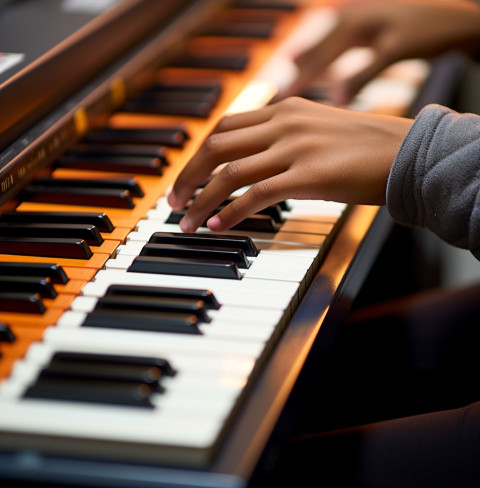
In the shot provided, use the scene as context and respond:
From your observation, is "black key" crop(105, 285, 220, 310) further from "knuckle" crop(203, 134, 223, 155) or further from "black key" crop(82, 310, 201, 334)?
"knuckle" crop(203, 134, 223, 155)

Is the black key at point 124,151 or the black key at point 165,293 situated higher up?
the black key at point 124,151

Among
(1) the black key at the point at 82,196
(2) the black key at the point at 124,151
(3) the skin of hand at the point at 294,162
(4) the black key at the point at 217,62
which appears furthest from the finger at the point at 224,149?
(4) the black key at the point at 217,62

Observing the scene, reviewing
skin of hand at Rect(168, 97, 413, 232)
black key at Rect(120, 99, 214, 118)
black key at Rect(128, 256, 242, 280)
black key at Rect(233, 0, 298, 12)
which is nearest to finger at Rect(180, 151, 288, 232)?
skin of hand at Rect(168, 97, 413, 232)

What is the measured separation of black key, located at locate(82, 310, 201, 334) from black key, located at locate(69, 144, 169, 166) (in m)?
0.49

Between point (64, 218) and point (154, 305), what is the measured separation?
0.93ft

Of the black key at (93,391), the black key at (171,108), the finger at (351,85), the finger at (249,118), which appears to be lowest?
the black key at (93,391)

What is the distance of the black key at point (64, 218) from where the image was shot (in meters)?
1.08

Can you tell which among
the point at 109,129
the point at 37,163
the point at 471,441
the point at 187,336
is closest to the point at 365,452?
the point at 471,441

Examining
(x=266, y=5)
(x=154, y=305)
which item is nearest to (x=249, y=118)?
(x=154, y=305)

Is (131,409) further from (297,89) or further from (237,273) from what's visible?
(297,89)

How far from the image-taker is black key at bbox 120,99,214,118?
1.49m

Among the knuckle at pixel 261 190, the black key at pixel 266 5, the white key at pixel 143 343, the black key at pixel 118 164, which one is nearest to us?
the white key at pixel 143 343

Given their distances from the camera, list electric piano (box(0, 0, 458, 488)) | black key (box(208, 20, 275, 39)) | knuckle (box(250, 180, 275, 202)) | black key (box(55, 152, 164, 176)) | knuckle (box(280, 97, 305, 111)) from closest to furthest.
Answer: electric piano (box(0, 0, 458, 488)), knuckle (box(250, 180, 275, 202)), knuckle (box(280, 97, 305, 111)), black key (box(55, 152, 164, 176)), black key (box(208, 20, 275, 39))

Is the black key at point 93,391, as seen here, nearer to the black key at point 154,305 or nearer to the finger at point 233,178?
the black key at point 154,305
